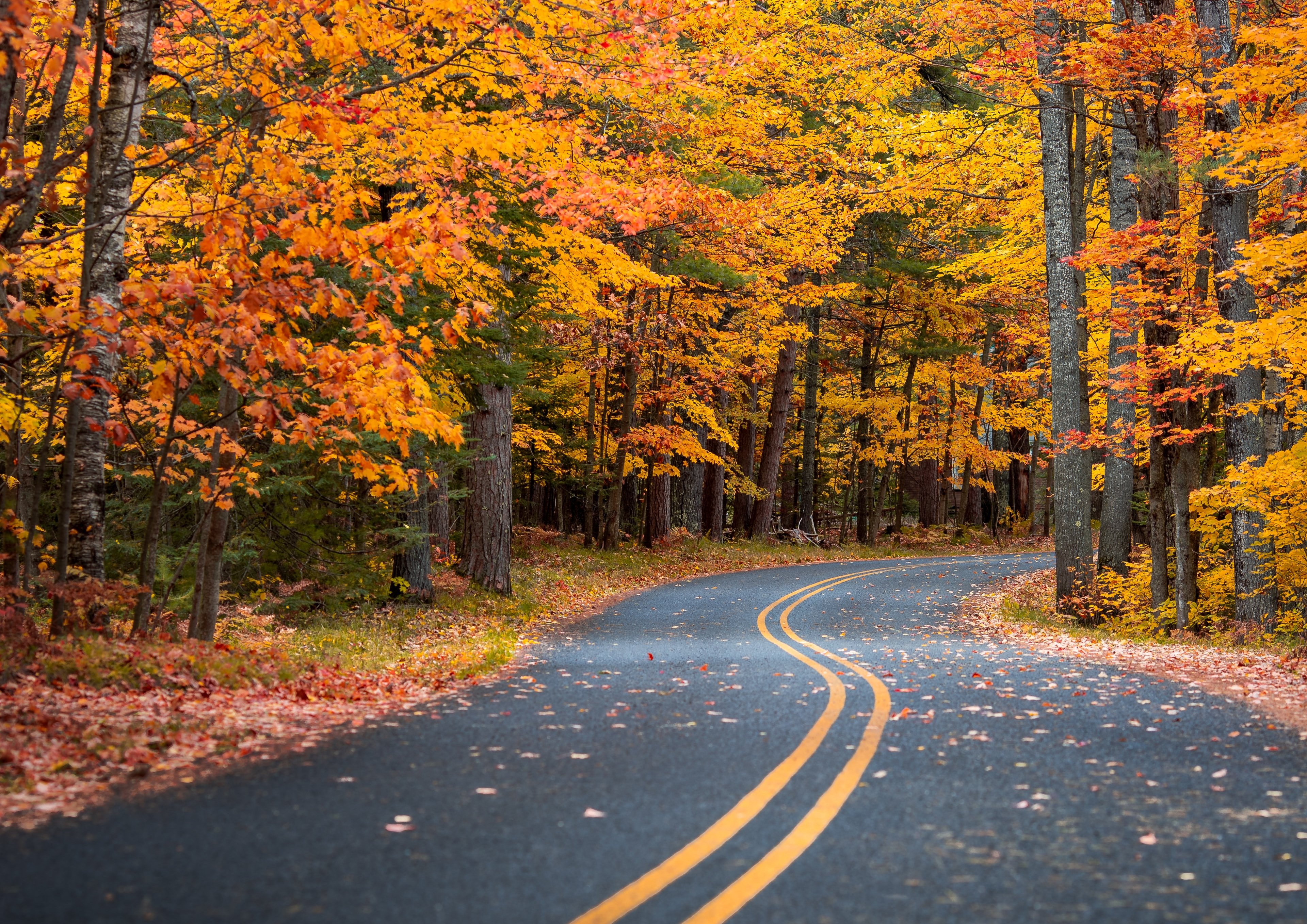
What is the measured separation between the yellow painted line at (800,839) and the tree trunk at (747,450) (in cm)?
2783

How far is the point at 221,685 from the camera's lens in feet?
28.4

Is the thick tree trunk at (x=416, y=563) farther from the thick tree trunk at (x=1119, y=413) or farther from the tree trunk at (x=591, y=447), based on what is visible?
Result: the tree trunk at (x=591, y=447)

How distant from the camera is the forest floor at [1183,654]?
9.19m

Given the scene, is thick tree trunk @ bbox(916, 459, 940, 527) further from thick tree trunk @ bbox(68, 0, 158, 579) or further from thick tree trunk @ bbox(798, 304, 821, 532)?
thick tree trunk @ bbox(68, 0, 158, 579)

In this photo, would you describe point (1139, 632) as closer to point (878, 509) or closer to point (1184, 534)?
point (1184, 534)

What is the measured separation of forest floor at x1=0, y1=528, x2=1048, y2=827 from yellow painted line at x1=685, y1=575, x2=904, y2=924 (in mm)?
3392

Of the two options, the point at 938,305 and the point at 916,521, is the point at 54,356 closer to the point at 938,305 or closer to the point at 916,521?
the point at 938,305

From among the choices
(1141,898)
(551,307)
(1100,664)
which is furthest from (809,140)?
(1141,898)

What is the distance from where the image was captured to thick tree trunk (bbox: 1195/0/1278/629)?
14.1 metres

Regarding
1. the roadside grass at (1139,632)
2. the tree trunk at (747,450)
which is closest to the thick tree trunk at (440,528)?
the roadside grass at (1139,632)

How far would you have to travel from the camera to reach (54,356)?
11.3 metres

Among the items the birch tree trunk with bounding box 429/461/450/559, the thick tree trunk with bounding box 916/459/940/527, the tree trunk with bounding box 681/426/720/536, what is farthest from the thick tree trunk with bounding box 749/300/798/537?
the birch tree trunk with bounding box 429/461/450/559

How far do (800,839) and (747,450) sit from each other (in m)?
31.7

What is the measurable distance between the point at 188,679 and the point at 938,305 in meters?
30.0
